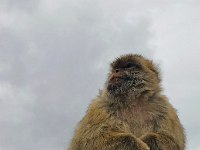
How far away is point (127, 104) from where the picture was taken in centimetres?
862

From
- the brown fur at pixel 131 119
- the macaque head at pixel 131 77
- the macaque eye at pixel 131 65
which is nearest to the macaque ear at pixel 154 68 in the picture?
the macaque head at pixel 131 77

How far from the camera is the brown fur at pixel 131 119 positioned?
8.16m

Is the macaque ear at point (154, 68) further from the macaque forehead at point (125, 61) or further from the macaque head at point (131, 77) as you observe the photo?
the macaque forehead at point (125, 61)

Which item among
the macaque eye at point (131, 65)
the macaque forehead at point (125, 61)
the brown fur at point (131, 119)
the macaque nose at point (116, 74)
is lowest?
the brown fur at point (131, 119)

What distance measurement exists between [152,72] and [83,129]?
5.39ft

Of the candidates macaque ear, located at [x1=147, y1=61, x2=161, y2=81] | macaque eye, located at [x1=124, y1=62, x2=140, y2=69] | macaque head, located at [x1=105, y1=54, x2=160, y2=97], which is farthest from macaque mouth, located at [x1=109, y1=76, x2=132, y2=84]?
macaque ear, located at [x1=147, y1=61, x2=161, y2=81]

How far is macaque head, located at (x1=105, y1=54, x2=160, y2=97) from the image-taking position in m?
8.72

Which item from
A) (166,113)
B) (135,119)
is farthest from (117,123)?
(166,113)

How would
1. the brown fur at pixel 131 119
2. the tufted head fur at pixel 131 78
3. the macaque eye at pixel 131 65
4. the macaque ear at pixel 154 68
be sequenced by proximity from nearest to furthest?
the brown fur at pixel 131 119, the tufted head fur at pixel 131 78, the macaque eye at pixel 131 65, the macaque ear at pixel 154 68

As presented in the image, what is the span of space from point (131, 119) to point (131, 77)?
83 cm

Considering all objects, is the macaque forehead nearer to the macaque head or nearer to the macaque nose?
the macaque head

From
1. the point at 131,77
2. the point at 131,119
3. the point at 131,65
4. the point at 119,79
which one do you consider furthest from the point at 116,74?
the point at 131,119

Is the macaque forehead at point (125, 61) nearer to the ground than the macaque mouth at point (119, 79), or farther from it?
farther from it

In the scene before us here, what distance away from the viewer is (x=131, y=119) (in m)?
8.40
